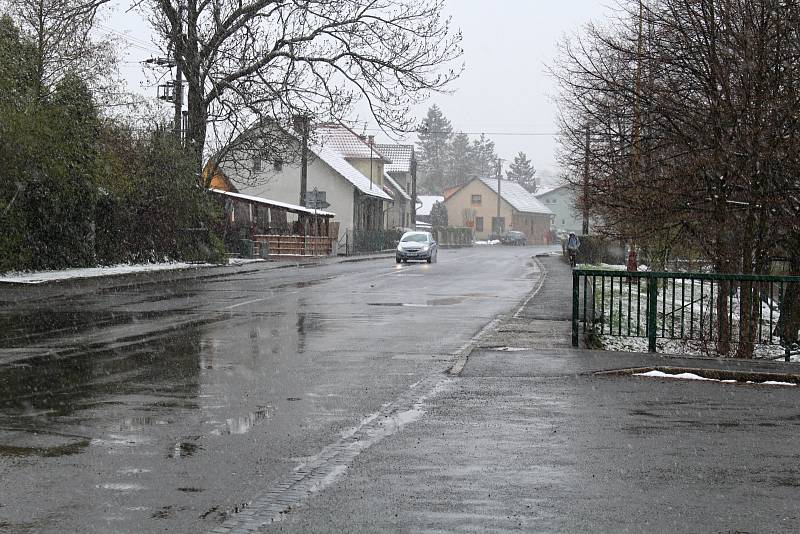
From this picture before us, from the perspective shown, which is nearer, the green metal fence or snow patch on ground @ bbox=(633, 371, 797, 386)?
snow patch on ground @ bbox=(633, 371, 797, 386)

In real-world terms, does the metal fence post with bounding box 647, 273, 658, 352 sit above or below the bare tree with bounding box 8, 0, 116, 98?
below

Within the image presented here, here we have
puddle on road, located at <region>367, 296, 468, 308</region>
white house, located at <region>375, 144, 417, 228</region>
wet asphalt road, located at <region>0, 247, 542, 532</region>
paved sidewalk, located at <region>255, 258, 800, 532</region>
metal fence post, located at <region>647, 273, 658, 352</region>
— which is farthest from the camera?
white house, located at <region>375, 144, 417, 228</region>

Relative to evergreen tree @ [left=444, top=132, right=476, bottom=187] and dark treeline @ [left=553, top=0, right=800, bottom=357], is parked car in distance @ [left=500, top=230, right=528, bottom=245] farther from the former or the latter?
dark treeline @ [left=553, top=0, right=800, bottom=357]

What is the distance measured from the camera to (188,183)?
125ft

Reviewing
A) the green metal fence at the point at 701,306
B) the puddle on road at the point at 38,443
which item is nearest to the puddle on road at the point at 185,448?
the puddle on road at the point at 38,443

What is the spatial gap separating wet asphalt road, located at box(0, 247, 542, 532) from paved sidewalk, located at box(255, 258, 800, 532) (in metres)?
0.60

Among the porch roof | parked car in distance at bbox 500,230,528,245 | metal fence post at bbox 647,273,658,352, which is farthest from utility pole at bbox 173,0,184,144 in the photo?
parked car in distance at bbox 500,230,528,245

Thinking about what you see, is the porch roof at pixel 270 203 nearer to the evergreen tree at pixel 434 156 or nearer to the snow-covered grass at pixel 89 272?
the snow-covered grass at pixel 89 272

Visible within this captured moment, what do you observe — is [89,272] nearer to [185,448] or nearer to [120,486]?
[185,448]

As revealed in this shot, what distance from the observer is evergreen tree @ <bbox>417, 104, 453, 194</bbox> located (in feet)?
591

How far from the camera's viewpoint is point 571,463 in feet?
24.2

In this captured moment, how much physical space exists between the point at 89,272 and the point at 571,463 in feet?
84.0

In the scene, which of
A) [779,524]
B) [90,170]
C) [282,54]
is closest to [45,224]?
[90,170]

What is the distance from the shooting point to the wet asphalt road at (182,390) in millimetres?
6316
